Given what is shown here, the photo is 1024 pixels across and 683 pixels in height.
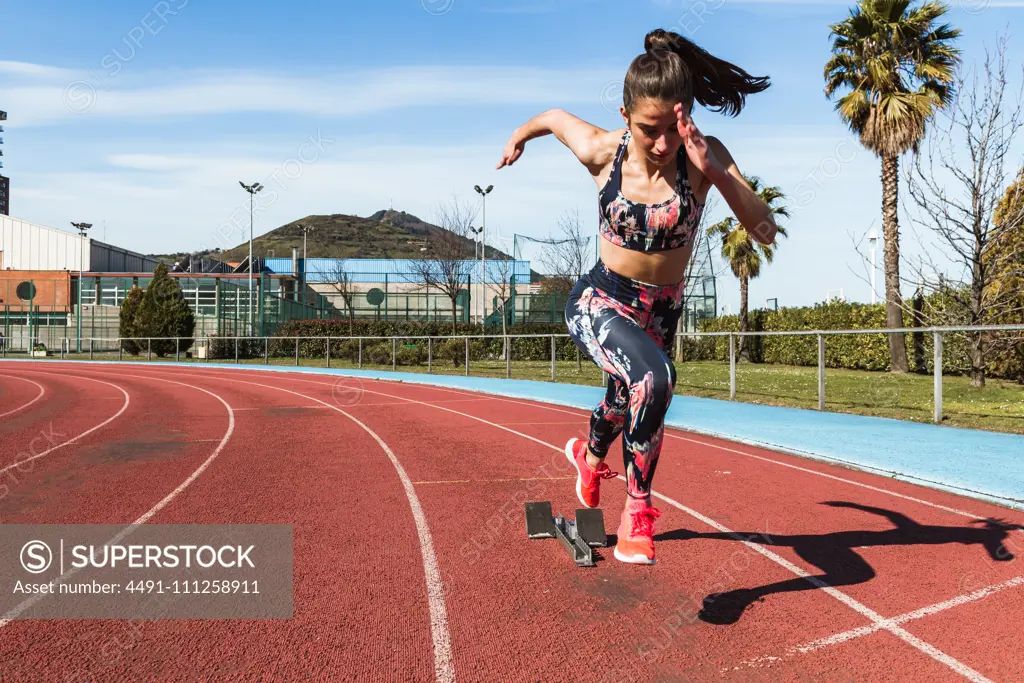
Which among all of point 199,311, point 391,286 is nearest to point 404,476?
point 199,311

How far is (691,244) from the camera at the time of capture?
10.5 ft

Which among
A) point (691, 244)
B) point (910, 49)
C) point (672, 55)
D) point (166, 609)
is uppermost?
point (910, 49)

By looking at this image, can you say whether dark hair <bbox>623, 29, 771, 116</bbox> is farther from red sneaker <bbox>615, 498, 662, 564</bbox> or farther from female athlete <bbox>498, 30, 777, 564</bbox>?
red sneaker <bbox>615, 498, 662, 564</bbox>

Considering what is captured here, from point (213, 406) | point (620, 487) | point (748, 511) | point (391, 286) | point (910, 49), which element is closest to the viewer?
point (748, 511)

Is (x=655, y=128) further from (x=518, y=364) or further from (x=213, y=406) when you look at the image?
(x=518, y=364)

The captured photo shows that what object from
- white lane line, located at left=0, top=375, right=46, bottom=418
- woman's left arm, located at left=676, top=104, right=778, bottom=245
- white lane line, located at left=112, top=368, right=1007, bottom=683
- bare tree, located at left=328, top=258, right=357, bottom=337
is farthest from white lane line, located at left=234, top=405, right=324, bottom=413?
bare tree, located at left=328, top=258, right=357, bottom=337

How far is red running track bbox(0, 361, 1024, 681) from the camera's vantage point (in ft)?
9.59

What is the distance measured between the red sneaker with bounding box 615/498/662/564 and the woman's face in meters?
1.44

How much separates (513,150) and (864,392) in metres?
14.9

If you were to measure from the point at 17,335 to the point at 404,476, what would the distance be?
46.7 m

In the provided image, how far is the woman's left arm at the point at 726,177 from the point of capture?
2639 millimetres

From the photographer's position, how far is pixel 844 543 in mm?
4652

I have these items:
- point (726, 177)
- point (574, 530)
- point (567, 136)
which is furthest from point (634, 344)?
point (574, 530)

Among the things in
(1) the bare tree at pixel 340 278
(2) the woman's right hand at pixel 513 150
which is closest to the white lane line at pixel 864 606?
(2) the woman's right hand at pixel 513 150
